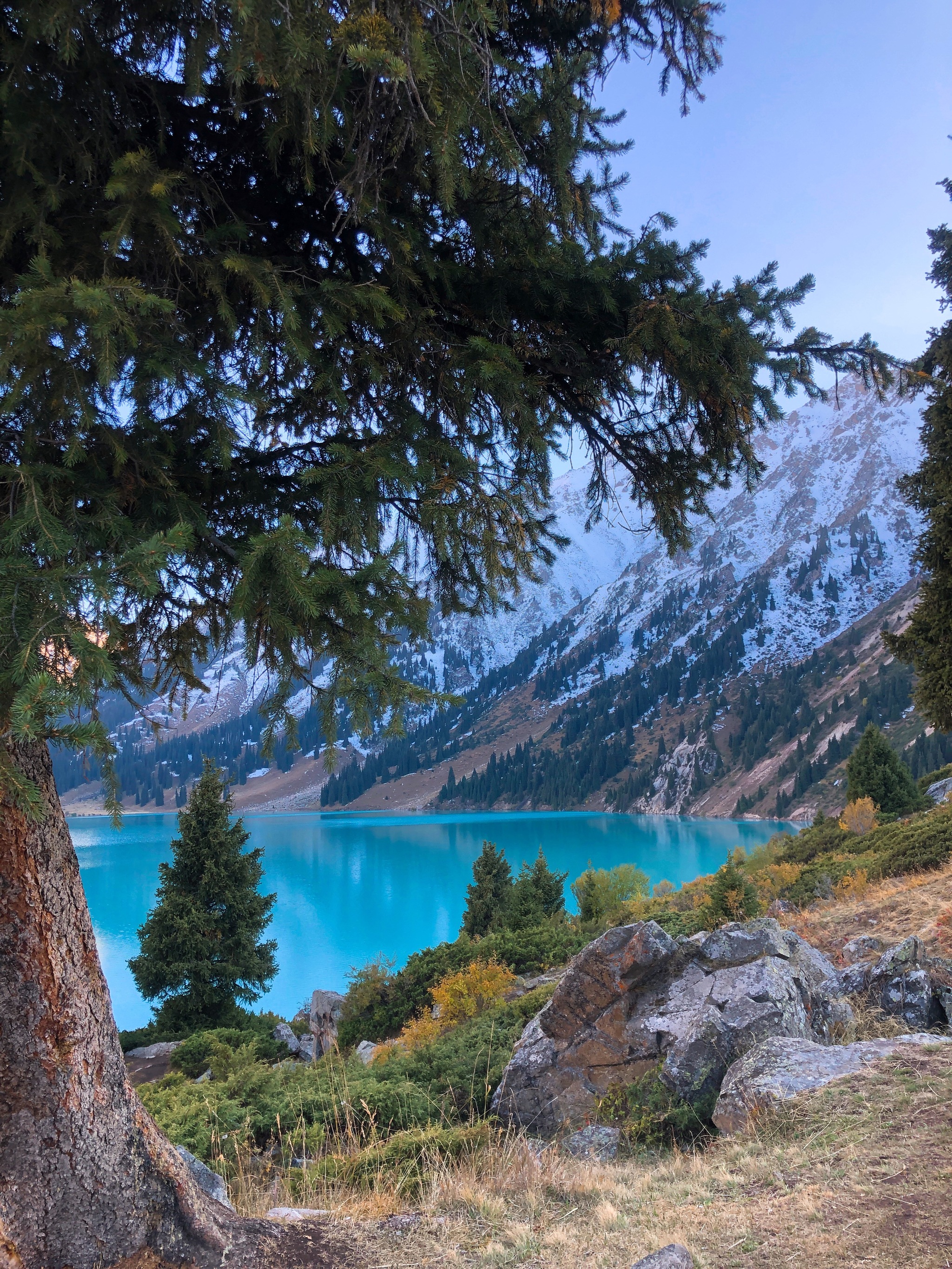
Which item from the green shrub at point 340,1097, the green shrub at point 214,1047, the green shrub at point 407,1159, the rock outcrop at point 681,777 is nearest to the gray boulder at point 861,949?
the green shrub at point 340,1097

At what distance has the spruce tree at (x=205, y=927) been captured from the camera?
16.5m

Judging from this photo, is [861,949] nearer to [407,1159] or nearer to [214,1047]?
[407,1159]

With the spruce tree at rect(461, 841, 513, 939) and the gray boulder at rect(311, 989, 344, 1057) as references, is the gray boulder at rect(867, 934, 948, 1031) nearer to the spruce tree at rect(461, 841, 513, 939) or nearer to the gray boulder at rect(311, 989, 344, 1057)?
the gray boulder at rect(311, 989, 344, 1057)

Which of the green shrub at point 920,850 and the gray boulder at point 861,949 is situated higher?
the gray boulder at point 861,949

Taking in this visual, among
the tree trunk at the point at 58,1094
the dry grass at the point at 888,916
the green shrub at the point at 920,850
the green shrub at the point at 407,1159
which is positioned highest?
the tree trunk at the point at 58,1094

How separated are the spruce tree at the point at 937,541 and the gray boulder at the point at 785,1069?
589 cm

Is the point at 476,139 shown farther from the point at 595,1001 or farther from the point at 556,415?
the point at 595,1001

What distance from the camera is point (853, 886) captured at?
42.0 ft

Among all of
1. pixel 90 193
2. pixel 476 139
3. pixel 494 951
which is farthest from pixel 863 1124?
pixel 494 951

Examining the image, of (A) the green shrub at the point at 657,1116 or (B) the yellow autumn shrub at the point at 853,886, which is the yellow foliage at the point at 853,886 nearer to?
(B) the yellow autumn shrub at the point at 853,886

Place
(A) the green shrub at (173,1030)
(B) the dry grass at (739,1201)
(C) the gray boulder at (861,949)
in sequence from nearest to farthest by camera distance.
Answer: (B) the dry grass at (739,1201) → (C) the gray boulder at (861,949) → (A) the green shrub at (173,1030)

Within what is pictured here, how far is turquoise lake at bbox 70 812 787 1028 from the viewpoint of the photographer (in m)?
35.8

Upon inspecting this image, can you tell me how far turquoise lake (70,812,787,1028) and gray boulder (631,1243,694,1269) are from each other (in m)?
12.1

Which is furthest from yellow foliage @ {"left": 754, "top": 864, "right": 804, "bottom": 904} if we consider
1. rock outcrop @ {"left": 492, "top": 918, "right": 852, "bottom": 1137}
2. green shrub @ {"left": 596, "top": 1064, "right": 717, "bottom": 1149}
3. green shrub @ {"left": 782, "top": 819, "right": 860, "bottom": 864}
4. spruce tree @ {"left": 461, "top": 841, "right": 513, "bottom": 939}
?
green shrub @ {"left": 596, "top": 1064, "right": 717, "bottom": 1149}
